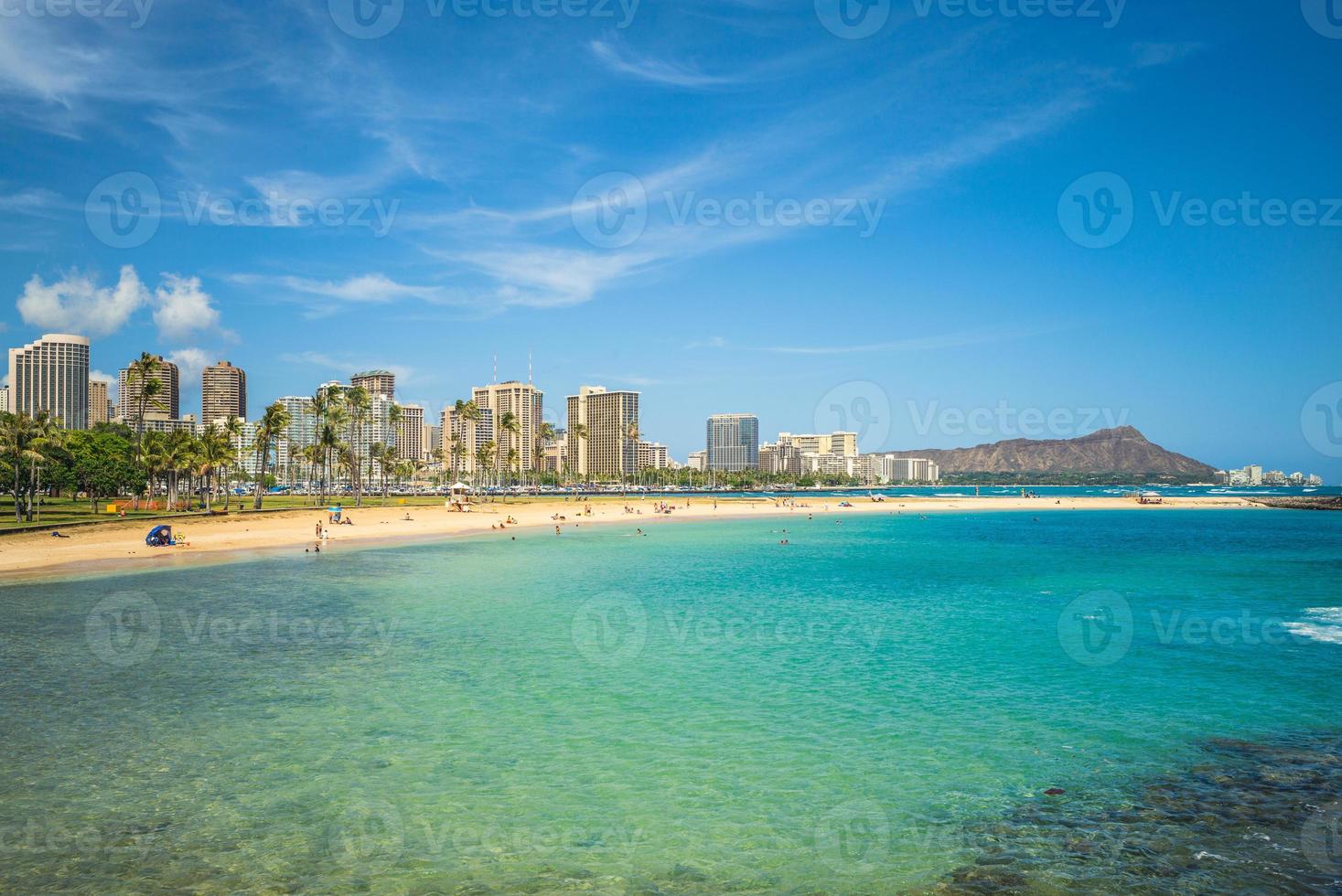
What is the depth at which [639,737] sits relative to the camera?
1544 cm

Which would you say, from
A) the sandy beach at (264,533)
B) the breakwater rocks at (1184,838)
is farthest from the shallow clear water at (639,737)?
the sandy beach at (264,533)

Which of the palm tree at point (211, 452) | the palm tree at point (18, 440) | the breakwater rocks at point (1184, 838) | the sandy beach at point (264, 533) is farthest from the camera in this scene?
the palm tree at point (211, 452)

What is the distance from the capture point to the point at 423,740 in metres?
14.9

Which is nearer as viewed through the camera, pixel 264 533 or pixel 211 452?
pixel 264 533

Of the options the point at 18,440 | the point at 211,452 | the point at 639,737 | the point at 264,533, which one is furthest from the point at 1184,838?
the point at 211,452

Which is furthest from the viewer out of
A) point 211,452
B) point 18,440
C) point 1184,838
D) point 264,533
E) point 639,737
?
point 211,452

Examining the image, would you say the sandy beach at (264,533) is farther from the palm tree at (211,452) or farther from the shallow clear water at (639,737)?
the shallow clear water at (639,737)

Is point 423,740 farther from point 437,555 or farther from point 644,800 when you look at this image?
point 437,555

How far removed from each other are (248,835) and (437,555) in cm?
4444

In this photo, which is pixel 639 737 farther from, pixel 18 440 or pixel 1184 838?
pixel 18 440

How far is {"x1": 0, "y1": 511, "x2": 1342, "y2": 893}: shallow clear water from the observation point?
10.2 m

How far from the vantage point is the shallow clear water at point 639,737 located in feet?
33.4

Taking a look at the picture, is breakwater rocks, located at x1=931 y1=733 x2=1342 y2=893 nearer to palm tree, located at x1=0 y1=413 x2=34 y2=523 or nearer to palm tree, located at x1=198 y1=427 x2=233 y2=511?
palm tree, located at x1=0 y1=413 x2=34 y2=523

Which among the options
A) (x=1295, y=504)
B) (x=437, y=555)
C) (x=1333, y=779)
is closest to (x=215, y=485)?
→ (x=437, y=555)
